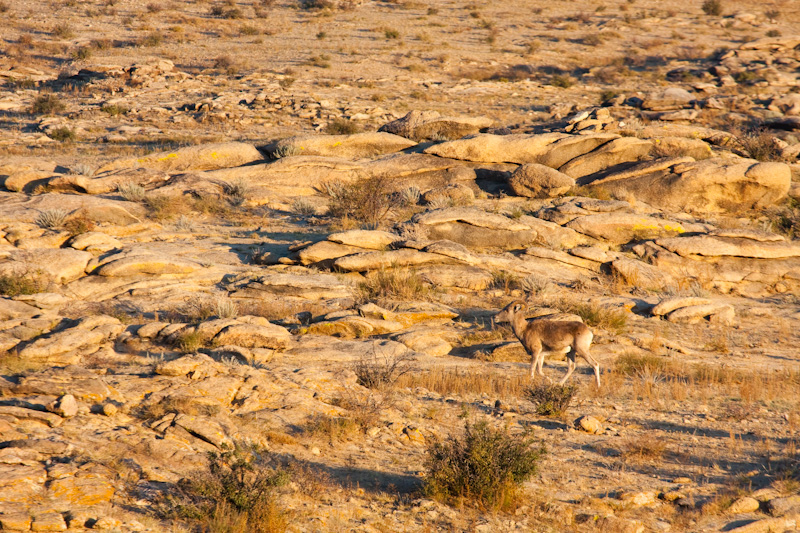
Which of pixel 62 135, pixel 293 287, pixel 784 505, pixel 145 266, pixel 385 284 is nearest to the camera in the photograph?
pixel 784 505

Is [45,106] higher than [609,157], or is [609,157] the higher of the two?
[45,106]

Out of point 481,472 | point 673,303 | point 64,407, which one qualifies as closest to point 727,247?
point 673,303

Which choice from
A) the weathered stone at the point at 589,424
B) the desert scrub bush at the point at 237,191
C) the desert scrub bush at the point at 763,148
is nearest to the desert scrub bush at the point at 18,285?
the desert scrub bush at the point at 237,191

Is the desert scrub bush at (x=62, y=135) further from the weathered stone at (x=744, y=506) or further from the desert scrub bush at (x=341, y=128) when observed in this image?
the weathered stone at (x=744, y=506)

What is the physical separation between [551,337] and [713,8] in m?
53.0

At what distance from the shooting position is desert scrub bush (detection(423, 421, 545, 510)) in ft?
18.8

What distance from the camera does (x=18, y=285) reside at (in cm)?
1181

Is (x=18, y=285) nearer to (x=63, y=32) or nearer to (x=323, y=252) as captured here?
(x=323, y=252)

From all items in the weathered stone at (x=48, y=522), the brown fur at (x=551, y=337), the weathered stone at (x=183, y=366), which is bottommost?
the brown fur at (x=551, y=337)

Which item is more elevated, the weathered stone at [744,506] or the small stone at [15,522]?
the small stone at [15,522]

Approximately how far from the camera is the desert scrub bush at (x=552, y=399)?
8.21 meters

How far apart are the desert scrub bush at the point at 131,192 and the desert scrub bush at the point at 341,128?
1082 centimetres

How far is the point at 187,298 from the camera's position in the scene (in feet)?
40.9

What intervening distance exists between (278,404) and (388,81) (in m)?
31.6
